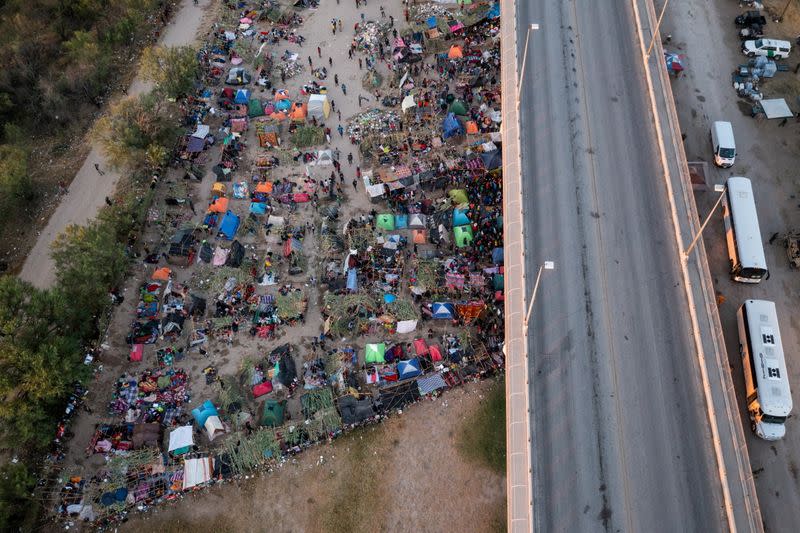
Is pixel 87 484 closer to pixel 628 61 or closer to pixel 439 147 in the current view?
pixel 439 147

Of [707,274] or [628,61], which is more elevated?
[628,61]

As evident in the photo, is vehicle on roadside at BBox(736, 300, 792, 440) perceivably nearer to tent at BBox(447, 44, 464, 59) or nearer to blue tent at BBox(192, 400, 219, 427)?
blue tent at BBox(192, 400, 219, 427)

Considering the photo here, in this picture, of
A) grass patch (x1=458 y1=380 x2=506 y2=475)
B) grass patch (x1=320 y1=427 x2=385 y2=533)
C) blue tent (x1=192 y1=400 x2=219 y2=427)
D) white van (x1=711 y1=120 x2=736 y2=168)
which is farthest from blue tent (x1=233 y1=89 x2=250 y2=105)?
white van (x1=711 y1=120 x2=736 y2=168)

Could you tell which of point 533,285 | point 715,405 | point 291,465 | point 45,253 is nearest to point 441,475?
point 291,465

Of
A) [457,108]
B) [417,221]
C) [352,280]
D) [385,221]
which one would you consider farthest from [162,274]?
[457,108]

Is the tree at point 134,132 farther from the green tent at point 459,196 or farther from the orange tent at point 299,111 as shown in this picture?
the green tent at point 459,196

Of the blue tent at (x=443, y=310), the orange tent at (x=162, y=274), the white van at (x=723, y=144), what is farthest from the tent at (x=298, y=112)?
the white van at (x=723, y=144)
